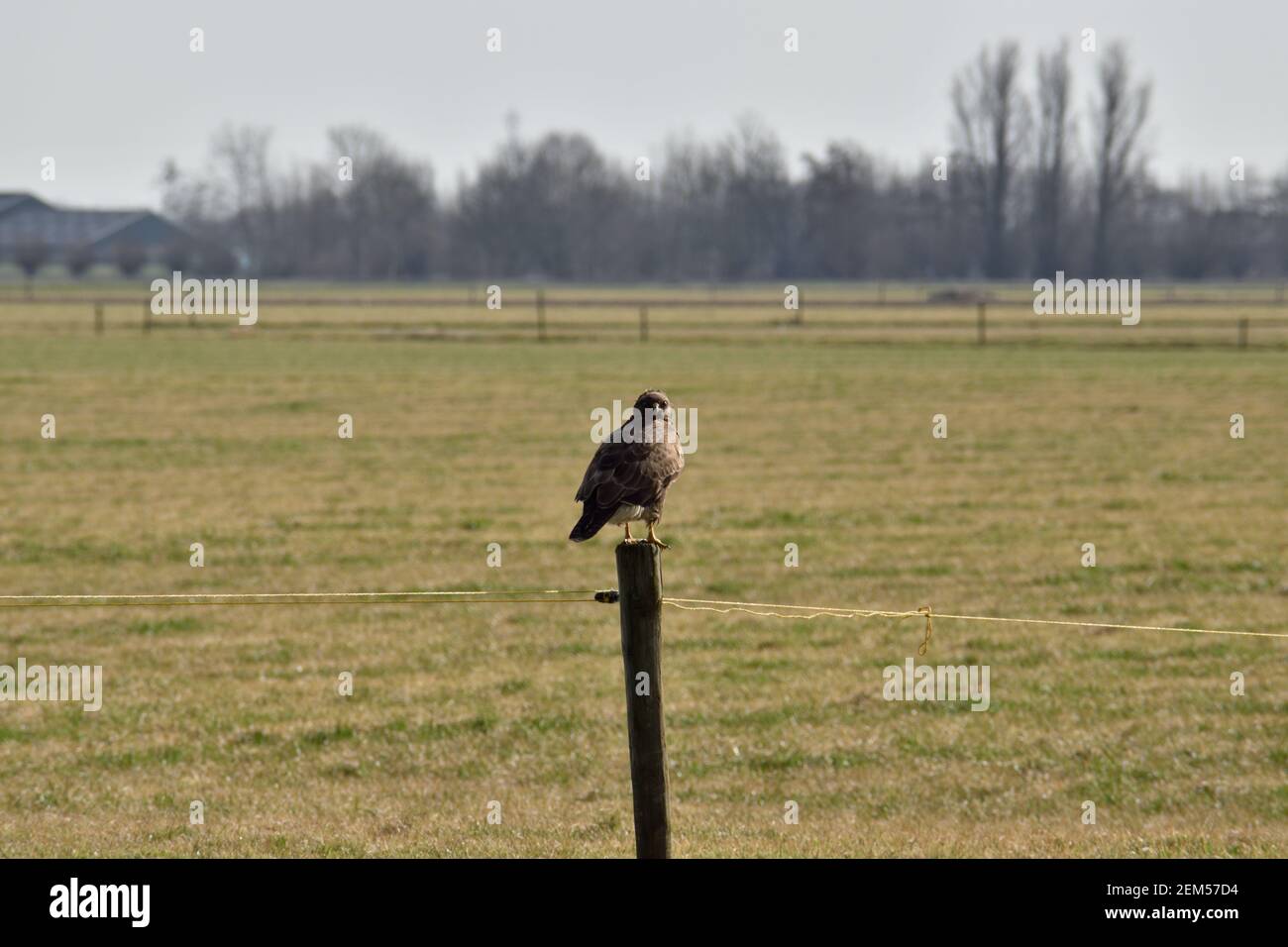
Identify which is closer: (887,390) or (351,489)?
(351,489)

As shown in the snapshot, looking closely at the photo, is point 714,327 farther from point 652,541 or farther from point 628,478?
point 652,541

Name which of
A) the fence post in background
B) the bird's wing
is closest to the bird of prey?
the bird's wing

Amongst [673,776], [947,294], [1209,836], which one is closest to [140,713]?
[673,776]

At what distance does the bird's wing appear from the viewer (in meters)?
7.26

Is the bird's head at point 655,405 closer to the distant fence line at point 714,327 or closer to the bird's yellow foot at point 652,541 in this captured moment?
the bird's yellow foot at point 652,541

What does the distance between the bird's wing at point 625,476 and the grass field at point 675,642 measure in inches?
73.1

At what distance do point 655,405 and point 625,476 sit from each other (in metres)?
1.25

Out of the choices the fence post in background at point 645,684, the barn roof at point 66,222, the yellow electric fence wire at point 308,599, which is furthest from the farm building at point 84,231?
the fence post in background at point 645,684

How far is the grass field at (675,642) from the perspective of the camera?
8992 mm

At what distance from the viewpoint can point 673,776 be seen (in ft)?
32.5

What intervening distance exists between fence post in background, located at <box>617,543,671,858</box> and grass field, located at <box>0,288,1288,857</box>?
67.8 inches
